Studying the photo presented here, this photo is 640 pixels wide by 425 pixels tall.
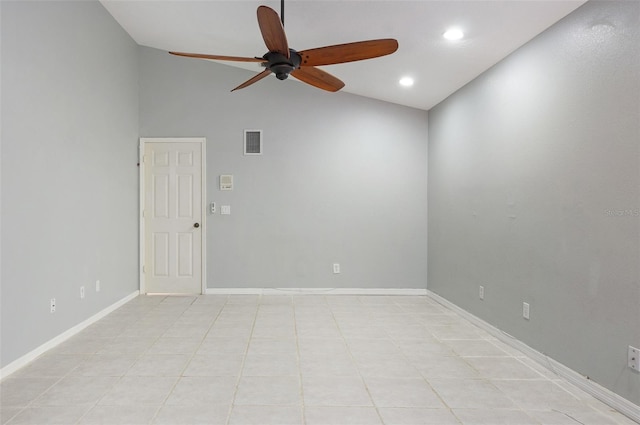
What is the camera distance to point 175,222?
5066 mm

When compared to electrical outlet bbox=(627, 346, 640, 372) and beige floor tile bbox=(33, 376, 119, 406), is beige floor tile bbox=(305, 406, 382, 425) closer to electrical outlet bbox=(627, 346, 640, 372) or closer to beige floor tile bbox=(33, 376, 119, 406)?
beige floor tile bbox=(33, 376, 119, 406)

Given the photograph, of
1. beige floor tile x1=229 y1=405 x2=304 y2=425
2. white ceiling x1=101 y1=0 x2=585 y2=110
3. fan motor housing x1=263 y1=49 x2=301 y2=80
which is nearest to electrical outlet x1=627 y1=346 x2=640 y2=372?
beige floor tile x1=229 y1=405 x2=304 y2=425

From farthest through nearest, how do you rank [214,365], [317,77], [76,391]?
[214,365], [317,77], [76,391]

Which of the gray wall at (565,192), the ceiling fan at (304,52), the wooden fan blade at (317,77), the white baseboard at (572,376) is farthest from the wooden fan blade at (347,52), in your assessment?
the white baseboard at (572,376)

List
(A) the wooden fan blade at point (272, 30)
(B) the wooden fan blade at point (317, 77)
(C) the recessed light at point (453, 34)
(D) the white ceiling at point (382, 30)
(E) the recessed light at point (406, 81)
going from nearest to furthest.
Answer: (A) the wooden fan blade at point (272, 30) < (B) the wooden fan blade at point (317, 77) < (D) the white ceiling at point (382, 30) < (C) the recessed light at point (453, 34) < (E) the recessed light at point (406, 81)

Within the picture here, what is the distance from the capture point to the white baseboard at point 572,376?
2082mm

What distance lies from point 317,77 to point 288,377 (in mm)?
2052

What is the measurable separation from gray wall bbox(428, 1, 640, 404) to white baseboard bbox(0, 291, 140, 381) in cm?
372

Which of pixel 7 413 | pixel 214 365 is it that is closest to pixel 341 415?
pixel 214 365

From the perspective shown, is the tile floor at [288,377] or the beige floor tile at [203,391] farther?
the beige floor tile at [203,391]

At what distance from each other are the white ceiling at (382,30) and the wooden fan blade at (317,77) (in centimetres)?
65

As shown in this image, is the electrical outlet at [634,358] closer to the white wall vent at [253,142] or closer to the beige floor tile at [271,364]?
the beige floor tile at [271,364]

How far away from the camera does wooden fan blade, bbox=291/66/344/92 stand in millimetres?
2512

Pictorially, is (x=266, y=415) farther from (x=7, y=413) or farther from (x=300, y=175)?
(x=300, y=175)
